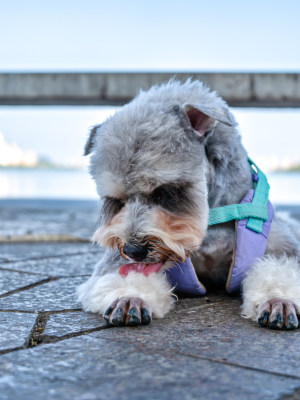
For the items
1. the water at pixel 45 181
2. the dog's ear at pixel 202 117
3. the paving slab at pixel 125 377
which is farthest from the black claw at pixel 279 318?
the water at pixel 45 181

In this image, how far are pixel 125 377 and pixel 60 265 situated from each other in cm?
245

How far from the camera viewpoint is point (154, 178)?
2469 millimetres

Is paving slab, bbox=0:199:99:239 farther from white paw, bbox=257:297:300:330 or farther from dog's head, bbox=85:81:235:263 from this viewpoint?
white paw, bbox=257:297:300:330

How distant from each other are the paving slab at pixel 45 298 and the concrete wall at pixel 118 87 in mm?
4277

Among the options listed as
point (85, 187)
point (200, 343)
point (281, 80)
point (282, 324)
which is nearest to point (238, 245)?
point (282, 324)

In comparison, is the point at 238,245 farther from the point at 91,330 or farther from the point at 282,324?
the point at 91,330

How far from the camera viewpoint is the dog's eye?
8.30ft

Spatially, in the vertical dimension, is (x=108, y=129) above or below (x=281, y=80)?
below

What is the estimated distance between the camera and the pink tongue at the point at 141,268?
2682mm

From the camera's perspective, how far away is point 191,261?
2.89 meters

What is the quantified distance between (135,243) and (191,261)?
22.4 inches

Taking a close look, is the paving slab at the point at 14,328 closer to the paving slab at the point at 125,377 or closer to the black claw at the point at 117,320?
the paving slab at the point at 125,377

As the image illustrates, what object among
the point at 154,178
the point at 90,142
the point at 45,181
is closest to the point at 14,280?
the point at 90,142

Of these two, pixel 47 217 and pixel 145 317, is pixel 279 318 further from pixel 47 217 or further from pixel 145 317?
pixel 47 217
